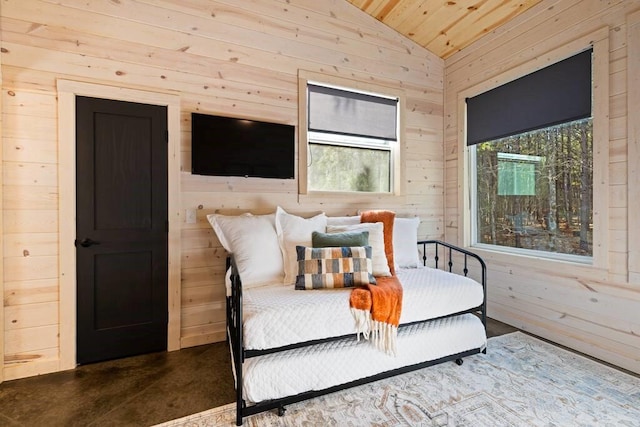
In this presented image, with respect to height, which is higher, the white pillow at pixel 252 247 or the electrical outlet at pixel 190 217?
the electrical outlet at pixel 190 217

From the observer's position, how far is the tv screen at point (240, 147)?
A: 249cm

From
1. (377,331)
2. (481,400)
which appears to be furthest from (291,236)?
(481,400)

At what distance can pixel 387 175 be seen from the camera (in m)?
3.40

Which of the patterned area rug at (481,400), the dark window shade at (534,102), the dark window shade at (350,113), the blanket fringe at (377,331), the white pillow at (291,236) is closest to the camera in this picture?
the patterned area rug at (481,400)

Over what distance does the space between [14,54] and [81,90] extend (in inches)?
16.3

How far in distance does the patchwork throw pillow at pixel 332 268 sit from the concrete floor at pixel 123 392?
83cm

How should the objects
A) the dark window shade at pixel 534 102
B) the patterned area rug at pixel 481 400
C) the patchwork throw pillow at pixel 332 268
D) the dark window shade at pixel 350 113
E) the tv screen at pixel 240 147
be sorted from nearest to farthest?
the patterned area rug at pixel 481 400
the patchwork throw pillow at pixel 332 268
the dark window shade at pixel 534 102
the tv screen at pixel 240 147
the dark window shade at pixel 350 113

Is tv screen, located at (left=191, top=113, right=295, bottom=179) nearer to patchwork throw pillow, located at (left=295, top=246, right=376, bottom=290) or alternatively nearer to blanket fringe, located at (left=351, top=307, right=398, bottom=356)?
patchwork throw pillow, located at (left=295, top=246, right=376, bottom=290)

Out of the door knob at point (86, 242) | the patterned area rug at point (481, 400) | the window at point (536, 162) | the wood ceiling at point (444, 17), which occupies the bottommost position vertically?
the patterned area rug at point (481, 400)

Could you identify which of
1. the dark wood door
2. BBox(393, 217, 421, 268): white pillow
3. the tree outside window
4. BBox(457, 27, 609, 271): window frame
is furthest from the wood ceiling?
the dark wood door

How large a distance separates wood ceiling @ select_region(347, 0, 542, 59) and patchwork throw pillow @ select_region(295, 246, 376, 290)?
2.43 metres

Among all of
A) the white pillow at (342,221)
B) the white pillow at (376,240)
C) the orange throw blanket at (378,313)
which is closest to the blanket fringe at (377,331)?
the orange throw blanket at (378,313)

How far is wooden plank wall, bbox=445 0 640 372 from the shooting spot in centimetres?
210

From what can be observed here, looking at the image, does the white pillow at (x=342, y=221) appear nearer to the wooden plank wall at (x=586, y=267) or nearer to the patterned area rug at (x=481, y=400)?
the patterned area rug at (x=481, y=400)
